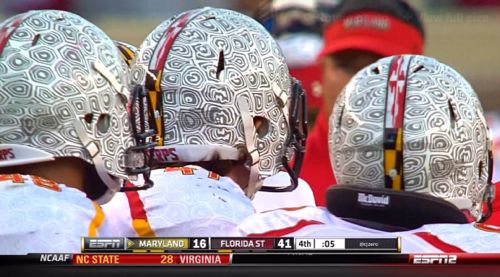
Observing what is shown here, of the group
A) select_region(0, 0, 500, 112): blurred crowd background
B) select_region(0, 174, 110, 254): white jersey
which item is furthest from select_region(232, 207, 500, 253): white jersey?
select_region(0, 0, 500, 112): blurred crowd background

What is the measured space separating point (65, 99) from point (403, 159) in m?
0.48

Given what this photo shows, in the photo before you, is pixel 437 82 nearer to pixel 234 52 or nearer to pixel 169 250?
pixel 234 52

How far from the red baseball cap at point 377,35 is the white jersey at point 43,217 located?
141cm

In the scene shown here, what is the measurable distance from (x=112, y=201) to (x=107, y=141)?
0.11m

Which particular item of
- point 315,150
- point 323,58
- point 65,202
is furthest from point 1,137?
point 323,58

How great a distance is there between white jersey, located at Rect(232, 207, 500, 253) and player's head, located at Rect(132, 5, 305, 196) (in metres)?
0.19

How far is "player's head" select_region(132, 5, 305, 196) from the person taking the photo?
6.17ft

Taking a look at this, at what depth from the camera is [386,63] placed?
1.88 metres

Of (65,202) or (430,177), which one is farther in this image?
(430,177)

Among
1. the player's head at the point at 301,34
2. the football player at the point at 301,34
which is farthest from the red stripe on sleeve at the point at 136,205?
the player's head at the point at 301,34

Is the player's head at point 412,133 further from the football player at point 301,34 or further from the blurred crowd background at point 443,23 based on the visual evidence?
the blurred crowd background at point 443,23

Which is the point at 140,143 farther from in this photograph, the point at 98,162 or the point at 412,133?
the point at 412,133

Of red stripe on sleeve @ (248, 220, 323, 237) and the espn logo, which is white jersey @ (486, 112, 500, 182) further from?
the espn logo

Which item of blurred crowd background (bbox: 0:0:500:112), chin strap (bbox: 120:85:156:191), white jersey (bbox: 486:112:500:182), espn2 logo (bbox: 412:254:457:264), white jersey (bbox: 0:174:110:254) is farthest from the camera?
blurred crowd background (bbox: 0:0:500:112)
